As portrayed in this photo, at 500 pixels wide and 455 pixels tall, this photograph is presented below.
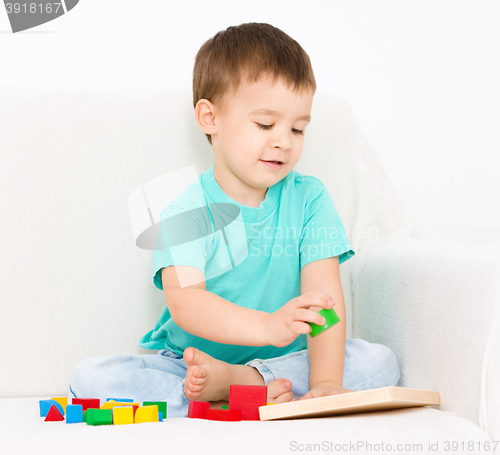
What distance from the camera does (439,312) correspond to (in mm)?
699

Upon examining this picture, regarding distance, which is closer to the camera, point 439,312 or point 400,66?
point 439,312

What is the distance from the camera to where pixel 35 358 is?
0.91m

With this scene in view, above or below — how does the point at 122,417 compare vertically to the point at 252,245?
below

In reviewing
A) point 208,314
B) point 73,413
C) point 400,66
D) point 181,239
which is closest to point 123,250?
point 181,239

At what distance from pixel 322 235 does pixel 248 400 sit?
381 millimetres

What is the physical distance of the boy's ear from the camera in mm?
904

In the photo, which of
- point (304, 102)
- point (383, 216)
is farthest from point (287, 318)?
point (383, 216)

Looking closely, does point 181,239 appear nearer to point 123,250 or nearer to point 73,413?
point 123,250

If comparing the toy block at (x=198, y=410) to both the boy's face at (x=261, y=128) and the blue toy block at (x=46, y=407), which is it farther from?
the boy's face at (x=261, y=128)

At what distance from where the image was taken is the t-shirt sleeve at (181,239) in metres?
0.79

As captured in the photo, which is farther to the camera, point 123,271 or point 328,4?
point 328,4

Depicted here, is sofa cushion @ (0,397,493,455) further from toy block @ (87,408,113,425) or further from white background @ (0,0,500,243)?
white background @ (0,0,500,243)

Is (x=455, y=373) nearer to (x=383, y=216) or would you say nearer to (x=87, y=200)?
(x=383, y=216)

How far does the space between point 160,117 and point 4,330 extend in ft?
1.61
